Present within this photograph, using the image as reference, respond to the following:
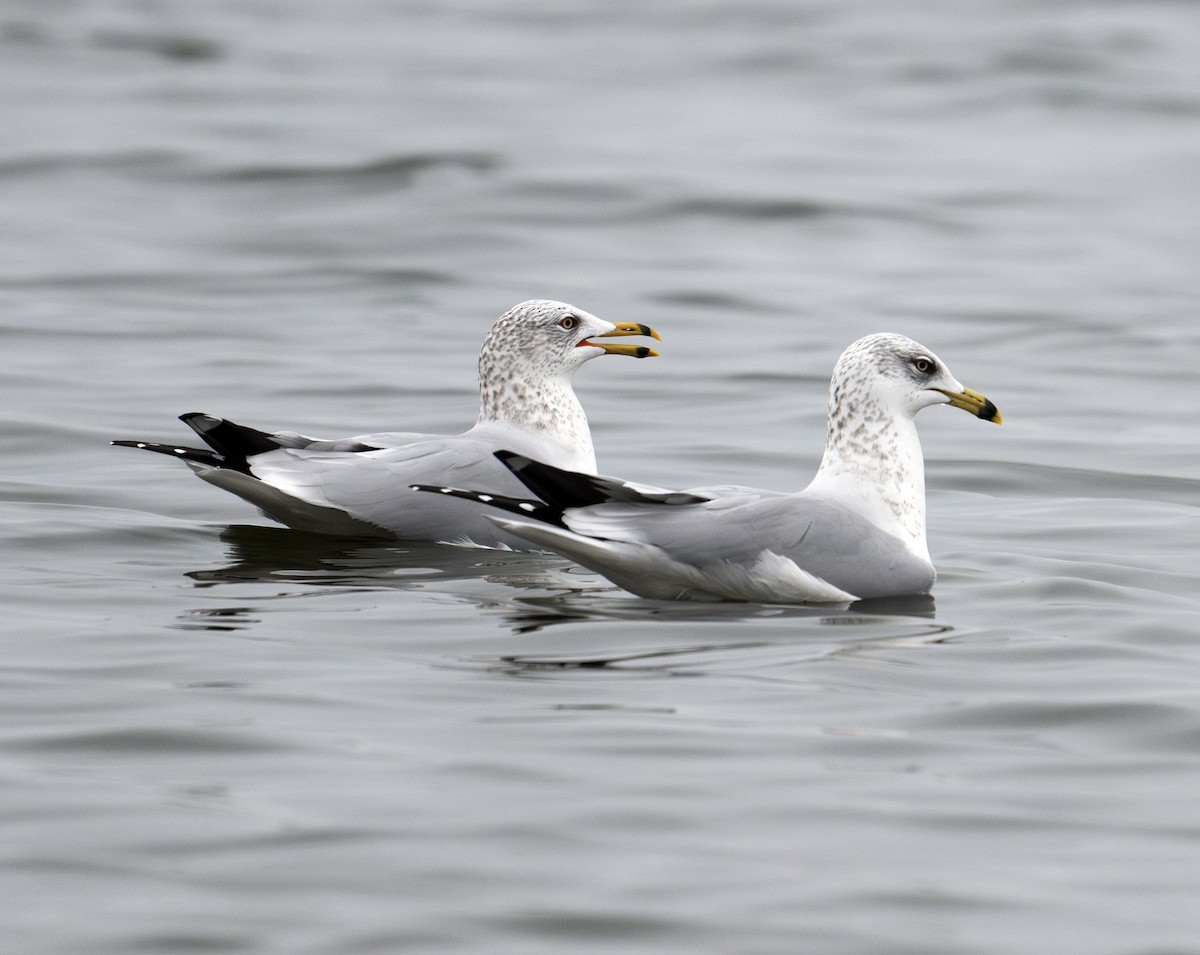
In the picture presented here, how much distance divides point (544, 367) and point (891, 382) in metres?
1.85

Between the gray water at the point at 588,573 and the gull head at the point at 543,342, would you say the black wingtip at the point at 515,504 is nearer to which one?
the gray water at the point at 588,573

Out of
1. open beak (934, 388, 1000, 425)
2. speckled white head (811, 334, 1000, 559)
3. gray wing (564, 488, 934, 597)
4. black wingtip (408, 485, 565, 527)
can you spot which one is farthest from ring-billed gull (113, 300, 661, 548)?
open beak (934, 388, 1000, 425)

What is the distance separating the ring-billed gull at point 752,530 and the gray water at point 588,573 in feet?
0.46

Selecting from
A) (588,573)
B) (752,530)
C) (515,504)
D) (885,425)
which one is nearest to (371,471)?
(588,573)

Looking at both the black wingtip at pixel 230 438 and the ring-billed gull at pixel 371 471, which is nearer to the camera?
the ring-billed gull at pixel 371 471

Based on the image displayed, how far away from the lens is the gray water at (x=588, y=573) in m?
5.63

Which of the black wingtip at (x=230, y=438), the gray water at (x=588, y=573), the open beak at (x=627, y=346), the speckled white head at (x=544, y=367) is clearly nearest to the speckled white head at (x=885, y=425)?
the gray water at (x=588, y=573)

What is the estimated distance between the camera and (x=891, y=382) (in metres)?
9.16

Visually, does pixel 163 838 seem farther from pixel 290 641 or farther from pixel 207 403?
pixel 207 403

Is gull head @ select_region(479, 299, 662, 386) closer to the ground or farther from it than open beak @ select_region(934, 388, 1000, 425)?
farther from it

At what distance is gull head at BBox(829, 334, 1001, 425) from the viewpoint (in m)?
9.12

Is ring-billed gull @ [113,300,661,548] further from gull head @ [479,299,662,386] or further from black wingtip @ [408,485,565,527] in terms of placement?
black wingtip @ [408,485,565,527]

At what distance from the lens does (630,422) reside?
44.9ft

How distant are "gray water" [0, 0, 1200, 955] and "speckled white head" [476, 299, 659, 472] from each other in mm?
974
